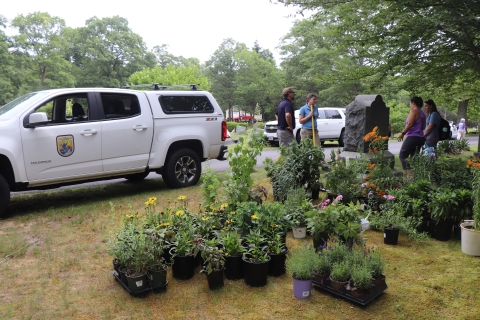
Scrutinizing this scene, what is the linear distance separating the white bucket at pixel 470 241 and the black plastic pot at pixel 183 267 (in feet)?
9.75

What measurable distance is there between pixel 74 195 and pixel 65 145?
1.60 m

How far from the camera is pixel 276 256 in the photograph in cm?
361

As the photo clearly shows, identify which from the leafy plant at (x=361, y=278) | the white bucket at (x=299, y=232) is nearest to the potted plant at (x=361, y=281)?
the leafy plant at (x=361, y=278)

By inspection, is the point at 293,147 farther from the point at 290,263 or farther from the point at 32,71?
the point at 32,71

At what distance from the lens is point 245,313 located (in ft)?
9.96

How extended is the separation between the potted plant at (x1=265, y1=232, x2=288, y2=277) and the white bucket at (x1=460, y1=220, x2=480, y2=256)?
207cm

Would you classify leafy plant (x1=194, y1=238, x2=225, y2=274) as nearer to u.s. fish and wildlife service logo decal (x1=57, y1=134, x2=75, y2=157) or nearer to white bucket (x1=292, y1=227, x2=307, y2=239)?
white bucket (x1=292, y1=227, x2=307, y2=239)

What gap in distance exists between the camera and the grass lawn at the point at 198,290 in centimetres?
303

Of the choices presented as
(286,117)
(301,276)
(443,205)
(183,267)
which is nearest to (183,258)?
(183,267)

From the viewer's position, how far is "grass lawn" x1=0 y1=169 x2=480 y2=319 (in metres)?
3.03

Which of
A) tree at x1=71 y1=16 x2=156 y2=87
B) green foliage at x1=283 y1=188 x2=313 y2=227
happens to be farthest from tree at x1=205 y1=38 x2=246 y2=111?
green foliage at x1=283 y1=188 x2=313 y2=227

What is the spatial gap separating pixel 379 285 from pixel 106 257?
9.10 feet

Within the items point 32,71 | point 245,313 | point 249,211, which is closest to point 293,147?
point 249,211

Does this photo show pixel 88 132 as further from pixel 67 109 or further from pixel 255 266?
pixel 255 266
